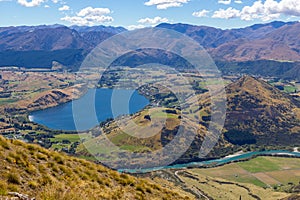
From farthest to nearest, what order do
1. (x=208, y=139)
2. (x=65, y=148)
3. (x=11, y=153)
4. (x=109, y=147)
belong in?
(x=208, y=139)
(x=65, y=148)
(x=109, y=147)
(x=11, y=153)

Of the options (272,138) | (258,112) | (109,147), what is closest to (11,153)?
(109,147)

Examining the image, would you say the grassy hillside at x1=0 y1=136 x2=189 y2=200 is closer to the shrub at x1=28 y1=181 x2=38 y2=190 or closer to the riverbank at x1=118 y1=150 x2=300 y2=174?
the shrub at x1=28 y1=181 x2=38 y2=190

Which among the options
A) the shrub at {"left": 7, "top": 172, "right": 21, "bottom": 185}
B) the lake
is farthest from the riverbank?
the shrub at {"left": 7, "top": 172, "right": 21, "bottom": 185}

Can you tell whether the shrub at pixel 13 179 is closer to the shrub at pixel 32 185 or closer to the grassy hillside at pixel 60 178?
the grassy hillside at pixel 60 178

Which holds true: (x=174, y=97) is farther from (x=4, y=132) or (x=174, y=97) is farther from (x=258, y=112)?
(x=4, y=132)

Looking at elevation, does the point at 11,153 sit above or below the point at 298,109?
above

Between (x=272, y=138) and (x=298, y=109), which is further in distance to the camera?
(x=298, y=109)

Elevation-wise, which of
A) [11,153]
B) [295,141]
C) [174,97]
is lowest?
[295,141]
